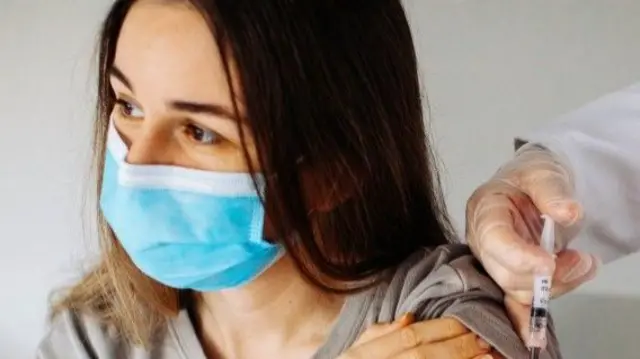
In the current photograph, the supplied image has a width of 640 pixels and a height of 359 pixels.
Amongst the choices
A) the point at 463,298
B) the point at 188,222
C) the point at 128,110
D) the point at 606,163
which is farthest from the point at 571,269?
the point at 128,110

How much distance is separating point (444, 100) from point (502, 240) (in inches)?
32.4

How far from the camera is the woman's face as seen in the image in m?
1.15

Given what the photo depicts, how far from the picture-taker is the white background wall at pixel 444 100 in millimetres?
1895

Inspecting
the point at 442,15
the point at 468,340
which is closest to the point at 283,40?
the point at 468,340

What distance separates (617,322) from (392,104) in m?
0.86

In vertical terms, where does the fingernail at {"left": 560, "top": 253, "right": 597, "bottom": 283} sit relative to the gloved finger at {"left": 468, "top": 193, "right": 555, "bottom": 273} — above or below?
below

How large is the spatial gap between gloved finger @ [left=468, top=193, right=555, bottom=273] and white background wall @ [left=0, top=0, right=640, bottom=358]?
0.70 metres

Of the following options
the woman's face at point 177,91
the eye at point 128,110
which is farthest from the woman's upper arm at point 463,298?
the eye at point 128,110

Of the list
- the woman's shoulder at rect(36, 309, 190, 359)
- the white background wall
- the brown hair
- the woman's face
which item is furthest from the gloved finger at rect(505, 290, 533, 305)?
the white background wall

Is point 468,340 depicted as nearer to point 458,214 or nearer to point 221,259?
point 221,259

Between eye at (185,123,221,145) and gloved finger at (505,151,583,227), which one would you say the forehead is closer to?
eye at (185,123,221,145)

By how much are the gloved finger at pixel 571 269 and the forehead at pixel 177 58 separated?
42 cm

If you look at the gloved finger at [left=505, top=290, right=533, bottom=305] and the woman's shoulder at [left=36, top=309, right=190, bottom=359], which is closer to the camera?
the gloved finger at [left=505, top=290, right=533, bottom=305]

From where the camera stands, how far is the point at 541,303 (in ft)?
3.68
